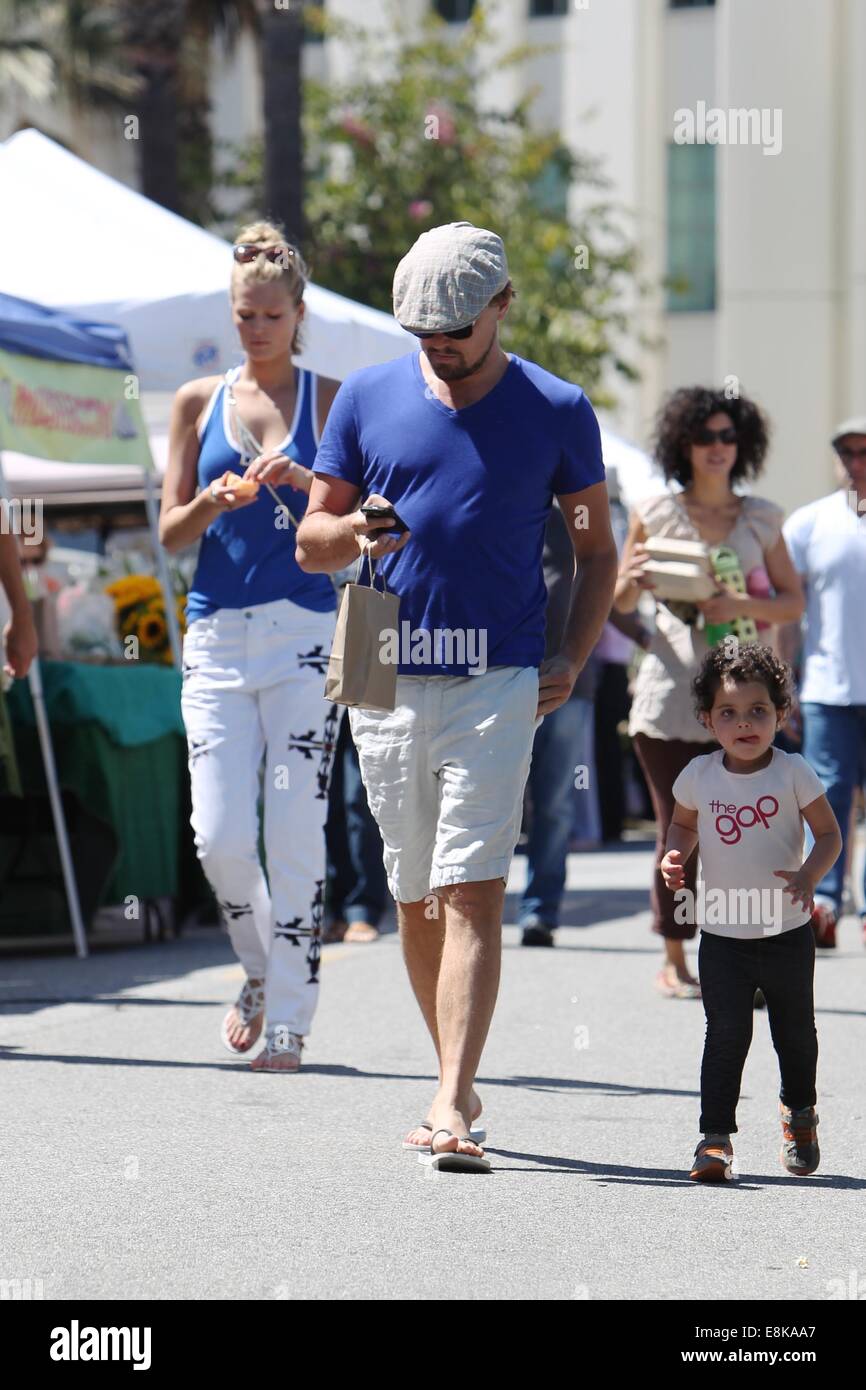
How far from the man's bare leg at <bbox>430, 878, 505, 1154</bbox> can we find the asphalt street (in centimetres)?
16

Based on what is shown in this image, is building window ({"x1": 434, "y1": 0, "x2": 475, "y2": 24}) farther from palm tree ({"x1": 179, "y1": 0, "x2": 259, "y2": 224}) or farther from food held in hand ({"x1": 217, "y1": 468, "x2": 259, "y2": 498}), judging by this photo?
food held in hand ({"x1": 217, "y1": 468, "x2": 259, "y2": 498})

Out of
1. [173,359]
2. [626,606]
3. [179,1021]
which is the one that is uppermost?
[173,359]

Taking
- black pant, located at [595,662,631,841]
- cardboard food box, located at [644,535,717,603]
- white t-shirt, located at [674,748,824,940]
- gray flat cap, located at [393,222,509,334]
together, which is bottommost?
black pant, located at [595,662,631,841]

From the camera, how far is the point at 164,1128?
19.5ft

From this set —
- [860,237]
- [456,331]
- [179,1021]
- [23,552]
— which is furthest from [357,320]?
[860,237]

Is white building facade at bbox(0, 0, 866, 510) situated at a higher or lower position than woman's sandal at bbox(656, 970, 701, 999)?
higher

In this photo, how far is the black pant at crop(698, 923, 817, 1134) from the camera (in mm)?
5430

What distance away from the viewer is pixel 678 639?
8.38m

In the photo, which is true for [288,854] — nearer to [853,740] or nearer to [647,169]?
[853,740]

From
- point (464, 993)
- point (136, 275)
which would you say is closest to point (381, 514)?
point (464, 993)

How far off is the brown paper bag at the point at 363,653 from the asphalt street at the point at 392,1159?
3.37 ft

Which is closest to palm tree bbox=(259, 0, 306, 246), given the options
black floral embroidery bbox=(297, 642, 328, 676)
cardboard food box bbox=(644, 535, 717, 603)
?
cardboard food box bbox=(644, 535, 717, 603)
